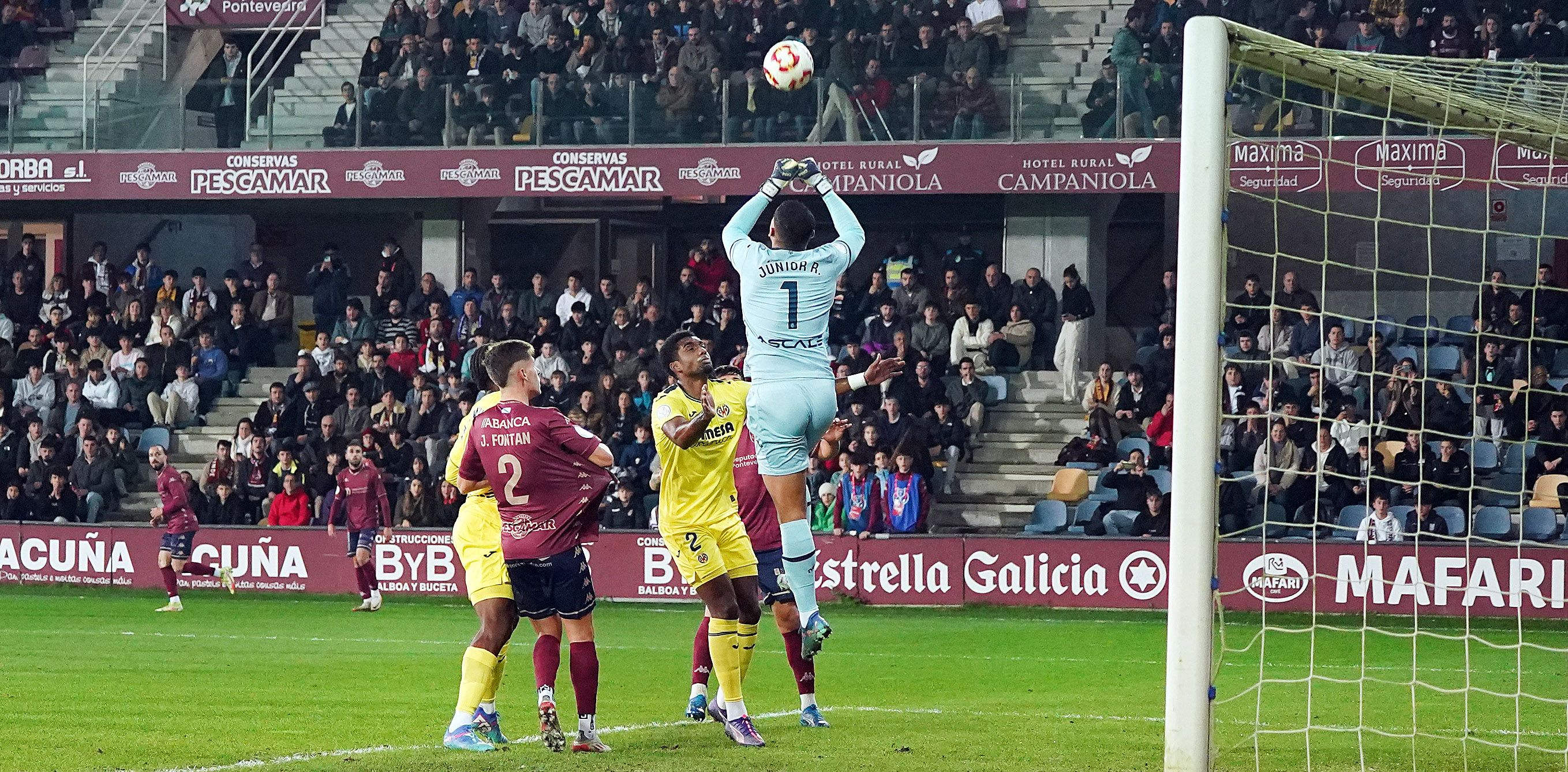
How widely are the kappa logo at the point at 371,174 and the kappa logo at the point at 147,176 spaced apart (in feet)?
7.82

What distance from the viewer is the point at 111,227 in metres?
28.0

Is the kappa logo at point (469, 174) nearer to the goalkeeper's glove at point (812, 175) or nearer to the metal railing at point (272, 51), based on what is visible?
the metal railing at point (272, 51)

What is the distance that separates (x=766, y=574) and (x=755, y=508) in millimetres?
395

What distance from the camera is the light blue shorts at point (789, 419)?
870cm

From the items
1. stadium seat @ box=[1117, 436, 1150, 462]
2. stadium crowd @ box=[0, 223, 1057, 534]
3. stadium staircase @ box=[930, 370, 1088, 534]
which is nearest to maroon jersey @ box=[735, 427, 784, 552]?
stadium crowd @ box=[0, 223, 1057, 534]

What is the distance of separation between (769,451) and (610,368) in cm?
1314

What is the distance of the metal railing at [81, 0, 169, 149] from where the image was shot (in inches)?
914

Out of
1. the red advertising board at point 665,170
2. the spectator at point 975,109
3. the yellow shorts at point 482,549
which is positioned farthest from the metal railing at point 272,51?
the yellow shorts at point 482,549

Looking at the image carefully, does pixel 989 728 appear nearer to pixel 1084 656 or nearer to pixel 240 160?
pixel 1084 656

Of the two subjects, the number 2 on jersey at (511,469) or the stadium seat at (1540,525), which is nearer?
the number 2 on jersey at (511,469)

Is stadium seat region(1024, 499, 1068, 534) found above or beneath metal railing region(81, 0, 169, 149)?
beneath

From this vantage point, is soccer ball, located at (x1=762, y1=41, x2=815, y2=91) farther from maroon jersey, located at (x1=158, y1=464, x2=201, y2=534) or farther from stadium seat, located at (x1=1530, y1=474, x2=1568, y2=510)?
stadium seat, located at (x1=1530, y1=474, x2=1568, y2=510)

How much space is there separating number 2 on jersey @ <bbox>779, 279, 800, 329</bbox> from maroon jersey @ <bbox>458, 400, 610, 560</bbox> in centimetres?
123

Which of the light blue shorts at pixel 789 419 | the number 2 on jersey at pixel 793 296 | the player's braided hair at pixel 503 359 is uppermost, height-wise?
the number 2 on jersey at pixel 793 296
